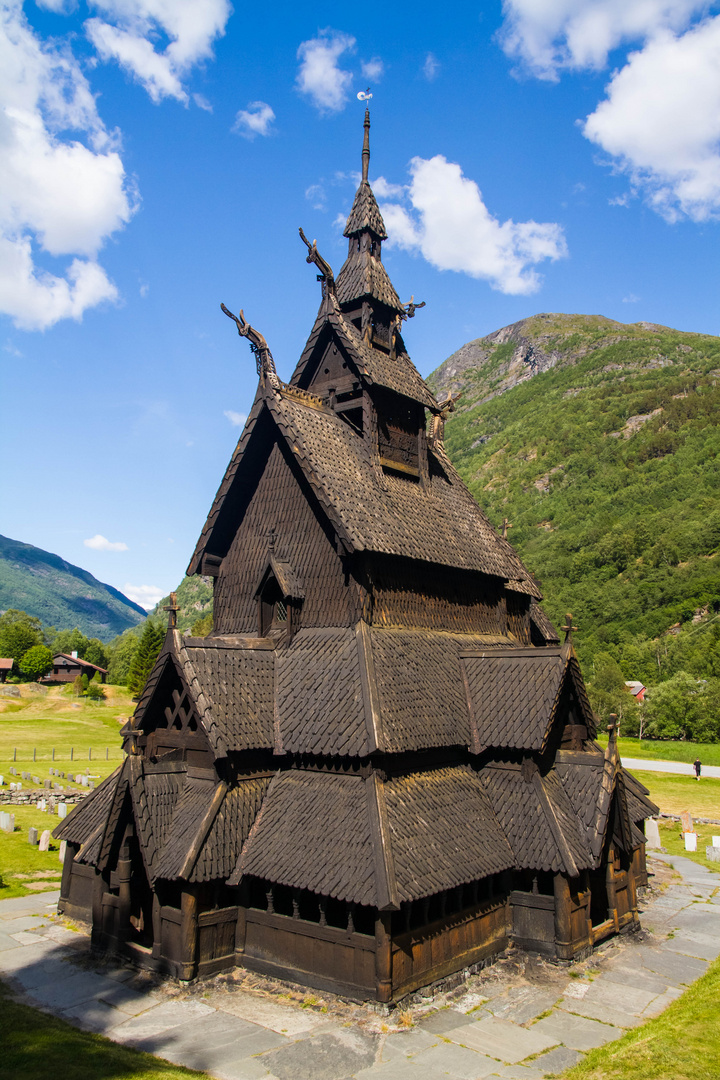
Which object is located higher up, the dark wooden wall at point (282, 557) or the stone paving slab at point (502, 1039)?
the dark wooden wall at point (282, 557)

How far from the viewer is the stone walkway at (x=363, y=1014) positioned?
419 inches

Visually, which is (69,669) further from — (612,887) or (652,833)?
(612,887)

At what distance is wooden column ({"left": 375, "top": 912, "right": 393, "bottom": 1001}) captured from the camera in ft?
39.4

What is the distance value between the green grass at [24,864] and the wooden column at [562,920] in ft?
49.4

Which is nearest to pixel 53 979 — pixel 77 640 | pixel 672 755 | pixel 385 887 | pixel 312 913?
pixel 312 913

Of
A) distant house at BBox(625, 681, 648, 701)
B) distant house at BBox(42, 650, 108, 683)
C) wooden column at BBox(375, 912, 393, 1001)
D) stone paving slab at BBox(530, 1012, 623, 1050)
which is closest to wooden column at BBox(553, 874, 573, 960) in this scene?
stone paving slab at BBox(530, 1012, 623, 1050)

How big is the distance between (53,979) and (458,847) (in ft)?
27.7

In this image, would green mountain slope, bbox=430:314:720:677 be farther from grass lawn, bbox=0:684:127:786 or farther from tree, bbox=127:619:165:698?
grass lawn, bbox=0:684:127:786

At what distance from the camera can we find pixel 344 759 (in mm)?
14039

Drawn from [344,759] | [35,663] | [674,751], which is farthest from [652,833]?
[35,663]

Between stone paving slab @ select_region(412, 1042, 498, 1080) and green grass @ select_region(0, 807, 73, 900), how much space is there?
14365 millimetres

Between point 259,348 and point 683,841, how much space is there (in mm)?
26806

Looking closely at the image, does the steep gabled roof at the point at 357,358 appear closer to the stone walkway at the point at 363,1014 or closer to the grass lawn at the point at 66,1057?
→ the stone walkway at the point at 363,1014

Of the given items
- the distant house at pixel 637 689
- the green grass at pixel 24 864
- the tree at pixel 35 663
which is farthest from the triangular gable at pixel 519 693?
the tree at pixel 35 663
